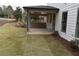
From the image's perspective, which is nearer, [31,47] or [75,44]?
[75,44]

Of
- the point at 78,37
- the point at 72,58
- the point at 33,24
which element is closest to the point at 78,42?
the point at 78,37

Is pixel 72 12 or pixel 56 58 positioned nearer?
pixel 56 58

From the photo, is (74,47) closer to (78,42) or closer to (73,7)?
(78,42)

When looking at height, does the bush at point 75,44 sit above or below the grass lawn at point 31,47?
above

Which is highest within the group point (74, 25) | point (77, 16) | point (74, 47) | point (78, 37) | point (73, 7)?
point (73, 7)

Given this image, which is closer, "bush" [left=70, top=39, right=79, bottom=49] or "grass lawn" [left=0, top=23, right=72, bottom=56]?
"grass lawn" [left=0, top=23, right=72, bottom=56]

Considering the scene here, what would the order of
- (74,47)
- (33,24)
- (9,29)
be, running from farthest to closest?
(33,24)
(9,29)
(74,47)

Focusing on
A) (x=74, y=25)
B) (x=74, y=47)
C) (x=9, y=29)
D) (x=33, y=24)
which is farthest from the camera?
(x=33, y=24)

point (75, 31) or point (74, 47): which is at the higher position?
point (75, 31)

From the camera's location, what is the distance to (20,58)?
2316 mm

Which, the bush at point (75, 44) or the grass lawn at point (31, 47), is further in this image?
the bush at point (75, 44)

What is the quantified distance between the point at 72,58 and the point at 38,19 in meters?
12.9

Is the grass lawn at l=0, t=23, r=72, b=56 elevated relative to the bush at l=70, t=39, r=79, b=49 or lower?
lower

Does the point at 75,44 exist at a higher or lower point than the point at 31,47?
higher
